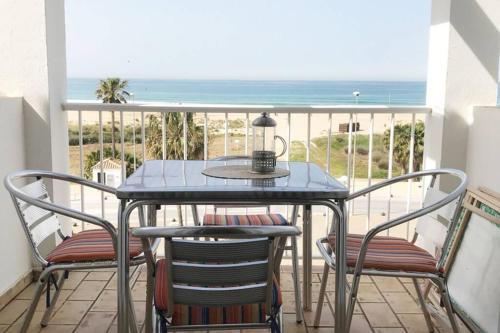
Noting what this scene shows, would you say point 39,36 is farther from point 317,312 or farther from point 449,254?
point 449,254

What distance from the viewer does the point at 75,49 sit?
105 feet

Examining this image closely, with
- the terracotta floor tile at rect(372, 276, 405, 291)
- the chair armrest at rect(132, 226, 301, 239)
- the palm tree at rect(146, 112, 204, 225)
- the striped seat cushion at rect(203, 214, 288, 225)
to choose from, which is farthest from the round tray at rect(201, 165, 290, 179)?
the palm tree at rect(146, 112, 204, 225)

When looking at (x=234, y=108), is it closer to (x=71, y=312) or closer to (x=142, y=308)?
(x=142, y=308)

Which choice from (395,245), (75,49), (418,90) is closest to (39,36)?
(395,245)

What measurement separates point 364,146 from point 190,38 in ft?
48.6

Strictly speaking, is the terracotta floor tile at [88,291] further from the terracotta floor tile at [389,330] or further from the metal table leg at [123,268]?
the terracotta floor tile at [389,330]

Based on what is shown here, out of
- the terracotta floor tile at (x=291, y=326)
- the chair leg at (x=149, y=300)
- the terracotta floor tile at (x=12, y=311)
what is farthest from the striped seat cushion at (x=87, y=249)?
the terracotta floor tile at (x=291, y=326)

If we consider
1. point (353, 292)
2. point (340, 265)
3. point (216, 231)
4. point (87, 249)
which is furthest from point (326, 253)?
point (87, 249)

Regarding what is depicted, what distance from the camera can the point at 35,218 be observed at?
2375 mm

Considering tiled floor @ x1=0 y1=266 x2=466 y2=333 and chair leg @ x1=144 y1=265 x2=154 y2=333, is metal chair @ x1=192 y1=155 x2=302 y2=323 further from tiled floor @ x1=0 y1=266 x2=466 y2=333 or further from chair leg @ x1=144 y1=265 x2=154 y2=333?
chair leg @ x1=144 y1=265 x2=154 y2=333

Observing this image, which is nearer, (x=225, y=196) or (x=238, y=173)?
(x=225, y=196)

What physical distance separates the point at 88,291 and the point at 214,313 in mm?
1828

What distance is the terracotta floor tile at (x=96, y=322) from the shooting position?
275 centimetres

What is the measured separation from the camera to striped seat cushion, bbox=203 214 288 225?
9.06ft
